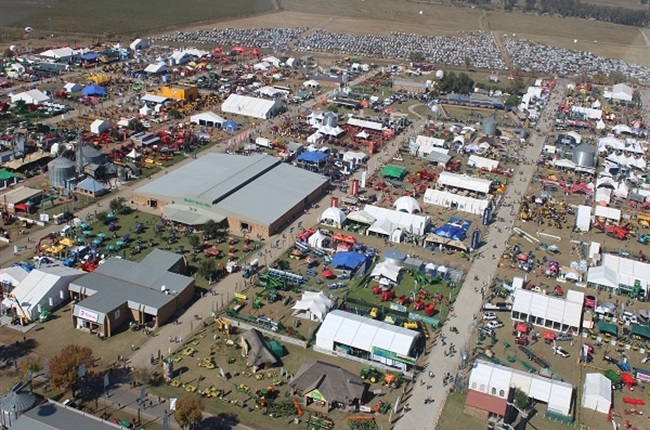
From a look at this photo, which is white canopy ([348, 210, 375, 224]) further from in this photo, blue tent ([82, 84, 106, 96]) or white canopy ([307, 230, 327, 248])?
blue tent ([82, 84, 106, 96])

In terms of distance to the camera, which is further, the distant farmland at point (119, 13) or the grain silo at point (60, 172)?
the distant farmland at point (119, 13)

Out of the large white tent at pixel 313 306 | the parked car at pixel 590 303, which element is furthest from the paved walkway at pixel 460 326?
the large white tent at pixel 313 306

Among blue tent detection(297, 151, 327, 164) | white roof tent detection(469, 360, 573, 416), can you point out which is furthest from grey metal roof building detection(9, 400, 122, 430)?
blue tent detection(297, 151, 327, 164)

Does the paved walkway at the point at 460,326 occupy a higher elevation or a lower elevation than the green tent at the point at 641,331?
lower

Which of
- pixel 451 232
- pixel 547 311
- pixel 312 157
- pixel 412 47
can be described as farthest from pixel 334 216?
pixel 412 47

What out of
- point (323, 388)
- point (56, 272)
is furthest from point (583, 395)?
point (56, 272)

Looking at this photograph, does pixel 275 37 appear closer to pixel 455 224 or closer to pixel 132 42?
pixel 132 42

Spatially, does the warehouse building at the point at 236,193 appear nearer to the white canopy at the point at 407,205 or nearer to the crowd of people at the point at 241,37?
the white canopy at the point at 407,205

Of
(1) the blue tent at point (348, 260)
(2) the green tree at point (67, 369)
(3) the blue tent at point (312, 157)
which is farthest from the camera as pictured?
(3) the blue tent at point (312, 157)
